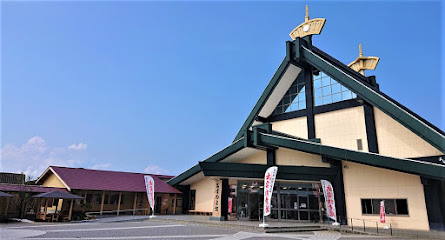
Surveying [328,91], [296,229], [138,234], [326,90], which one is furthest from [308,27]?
[138,234]

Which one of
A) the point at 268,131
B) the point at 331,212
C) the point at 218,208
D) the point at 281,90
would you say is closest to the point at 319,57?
the point at 281,90

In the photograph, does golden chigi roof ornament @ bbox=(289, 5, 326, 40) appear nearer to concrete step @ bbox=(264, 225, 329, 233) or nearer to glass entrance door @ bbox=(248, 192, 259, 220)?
glass entrance door @ bbox=(248, 192, 259, 220)

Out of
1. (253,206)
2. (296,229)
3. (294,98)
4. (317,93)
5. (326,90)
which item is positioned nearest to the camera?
(296,229)

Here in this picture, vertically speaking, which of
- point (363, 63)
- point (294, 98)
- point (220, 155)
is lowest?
point (220, 155)

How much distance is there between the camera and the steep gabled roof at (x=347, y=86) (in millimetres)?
15781

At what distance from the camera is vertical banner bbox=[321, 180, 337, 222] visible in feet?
60.0

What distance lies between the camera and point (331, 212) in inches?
719

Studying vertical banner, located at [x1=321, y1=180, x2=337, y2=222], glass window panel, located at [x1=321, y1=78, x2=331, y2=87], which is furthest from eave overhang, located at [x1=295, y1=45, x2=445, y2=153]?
vertical banner, located at [x1=321, y1=180, x2=337, y2=222]

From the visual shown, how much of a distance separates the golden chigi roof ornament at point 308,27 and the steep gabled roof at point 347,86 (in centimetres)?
114

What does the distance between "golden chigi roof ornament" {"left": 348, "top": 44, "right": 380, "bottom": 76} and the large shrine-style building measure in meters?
0.08

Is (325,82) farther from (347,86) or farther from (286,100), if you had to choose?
(286,100)

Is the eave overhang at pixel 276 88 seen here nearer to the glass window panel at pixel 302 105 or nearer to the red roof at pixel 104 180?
the glass window panel at pixel 302 105

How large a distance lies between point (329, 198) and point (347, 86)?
7.13 m

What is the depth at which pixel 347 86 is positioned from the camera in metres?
19.5
